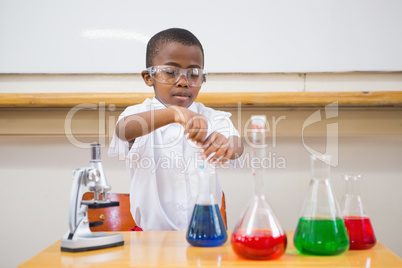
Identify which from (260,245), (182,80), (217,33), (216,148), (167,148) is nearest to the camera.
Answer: (260,245)

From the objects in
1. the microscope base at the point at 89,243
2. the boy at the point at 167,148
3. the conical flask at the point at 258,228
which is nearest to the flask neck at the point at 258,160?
the conical flask at the point at 258,228

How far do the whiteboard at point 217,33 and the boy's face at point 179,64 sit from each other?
1.45ft

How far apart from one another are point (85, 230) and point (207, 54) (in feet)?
3.67

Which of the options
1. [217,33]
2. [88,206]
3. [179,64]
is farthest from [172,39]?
[88,206]

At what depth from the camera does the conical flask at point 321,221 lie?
735 millimetres

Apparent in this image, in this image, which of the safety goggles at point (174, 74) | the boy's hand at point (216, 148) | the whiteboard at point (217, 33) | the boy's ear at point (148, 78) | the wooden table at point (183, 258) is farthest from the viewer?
the whiteboard at point (217, 33)

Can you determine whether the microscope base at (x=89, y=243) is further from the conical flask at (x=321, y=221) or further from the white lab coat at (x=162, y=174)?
the white lab coat at (x=162, y=174)

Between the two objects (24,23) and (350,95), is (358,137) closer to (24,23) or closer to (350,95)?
(350,95)

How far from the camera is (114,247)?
833mm

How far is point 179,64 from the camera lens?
1.35 m

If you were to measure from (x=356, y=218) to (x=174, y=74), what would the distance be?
0.73m

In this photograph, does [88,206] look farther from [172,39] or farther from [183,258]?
[172,39]

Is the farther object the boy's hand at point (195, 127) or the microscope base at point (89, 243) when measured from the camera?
the boy's hand at point (195, 127)

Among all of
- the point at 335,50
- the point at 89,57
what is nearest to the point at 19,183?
the point at 89,57
